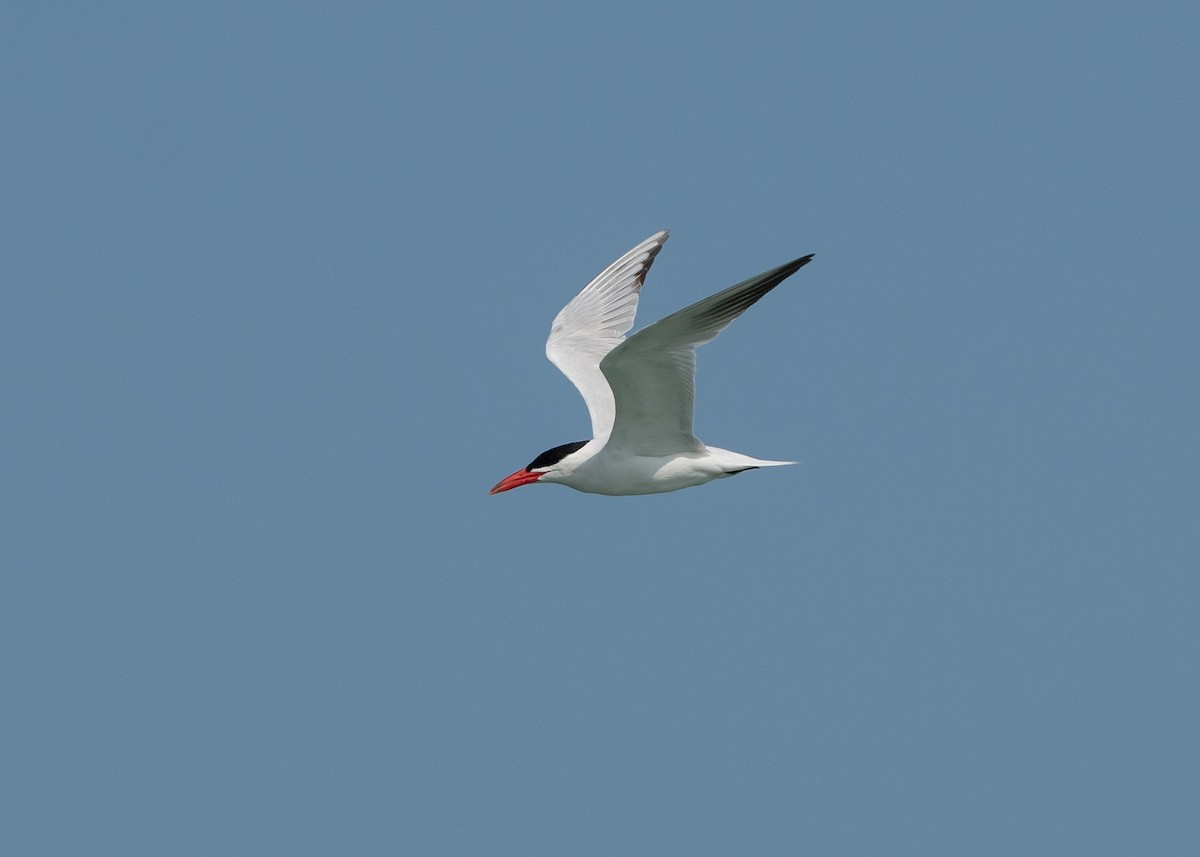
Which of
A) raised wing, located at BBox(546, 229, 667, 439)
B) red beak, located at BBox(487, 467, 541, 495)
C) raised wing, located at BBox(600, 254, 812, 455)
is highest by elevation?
raised wing, located at BBox(546, 229, 667, 439)

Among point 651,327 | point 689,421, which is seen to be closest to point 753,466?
point 689,421

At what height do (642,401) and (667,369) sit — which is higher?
(667,369)

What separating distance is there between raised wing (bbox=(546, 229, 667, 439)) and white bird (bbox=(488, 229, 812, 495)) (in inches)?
0.7

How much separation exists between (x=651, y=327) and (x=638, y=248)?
5.51 m

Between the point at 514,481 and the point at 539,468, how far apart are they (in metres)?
0.31

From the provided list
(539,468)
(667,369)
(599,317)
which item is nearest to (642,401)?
(667,369)

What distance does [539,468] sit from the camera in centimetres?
1406

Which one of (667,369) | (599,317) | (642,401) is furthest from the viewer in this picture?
(599,317)

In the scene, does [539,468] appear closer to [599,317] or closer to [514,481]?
[514,481]

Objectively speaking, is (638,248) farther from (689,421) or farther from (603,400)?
(689,421)

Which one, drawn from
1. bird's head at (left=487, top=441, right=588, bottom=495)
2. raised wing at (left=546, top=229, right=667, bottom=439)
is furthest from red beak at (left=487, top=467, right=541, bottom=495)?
raised wing at (left=546, top=229, right=667, bottom=439)

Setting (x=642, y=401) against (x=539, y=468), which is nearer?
(x=642, y=401)

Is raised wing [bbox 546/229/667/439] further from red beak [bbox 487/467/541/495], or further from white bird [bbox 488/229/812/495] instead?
red beak [bbox 487/467/541/495]

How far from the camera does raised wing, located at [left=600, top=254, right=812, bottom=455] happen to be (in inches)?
447
